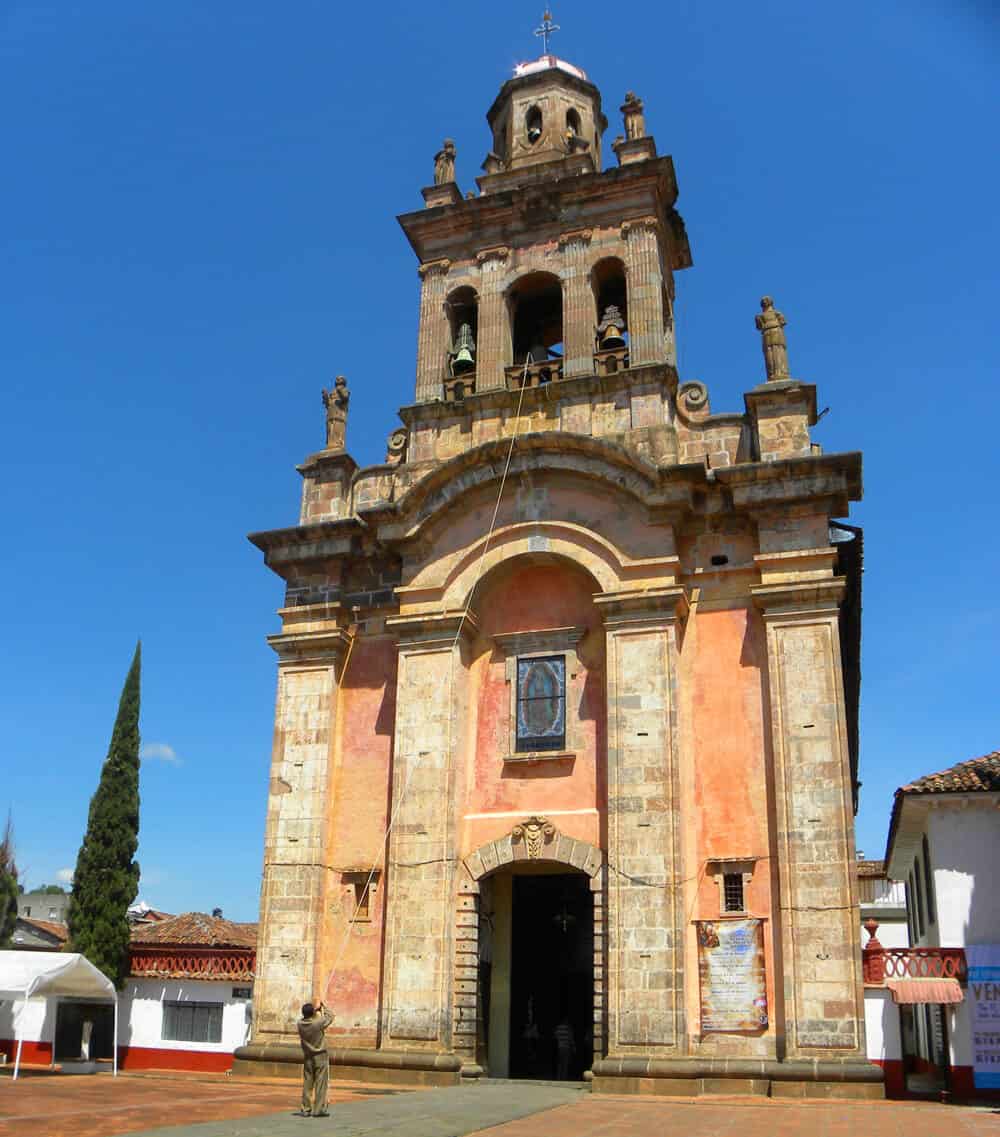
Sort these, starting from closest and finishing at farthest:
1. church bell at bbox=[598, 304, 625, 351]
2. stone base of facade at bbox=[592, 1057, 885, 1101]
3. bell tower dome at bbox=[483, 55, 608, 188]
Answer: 1. stone base of facade at bbox=[592, 1057, 885, 1101]
2. church bell at bbox=[598, 304, 625, 351]
3. bell tower dome at bbox=[483, 55, 608, 188]

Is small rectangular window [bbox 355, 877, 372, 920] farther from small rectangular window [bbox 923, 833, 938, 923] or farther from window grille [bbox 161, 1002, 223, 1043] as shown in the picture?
small rectangular window [bbox 923, 833, 938, 923]

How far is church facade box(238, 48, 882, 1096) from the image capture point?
16.3 meters

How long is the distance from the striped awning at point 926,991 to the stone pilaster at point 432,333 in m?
12.7

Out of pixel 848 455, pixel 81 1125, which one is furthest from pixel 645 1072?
pixel 848 455

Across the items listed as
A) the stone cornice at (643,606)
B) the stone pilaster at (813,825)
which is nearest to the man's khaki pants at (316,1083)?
the stone pilaster at (813,825)

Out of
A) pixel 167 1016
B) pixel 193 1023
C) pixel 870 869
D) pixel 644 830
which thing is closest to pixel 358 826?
pixel 644 830

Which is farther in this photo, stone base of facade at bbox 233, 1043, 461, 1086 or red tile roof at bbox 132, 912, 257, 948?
red tile roof at bbox 132, 912, 257, 948

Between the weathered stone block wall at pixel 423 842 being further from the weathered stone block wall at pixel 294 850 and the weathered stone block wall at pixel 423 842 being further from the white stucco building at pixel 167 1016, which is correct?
the white stucco building at pixel 167 1016

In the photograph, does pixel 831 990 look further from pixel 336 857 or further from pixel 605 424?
pixel 605 424

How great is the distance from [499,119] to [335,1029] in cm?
1866

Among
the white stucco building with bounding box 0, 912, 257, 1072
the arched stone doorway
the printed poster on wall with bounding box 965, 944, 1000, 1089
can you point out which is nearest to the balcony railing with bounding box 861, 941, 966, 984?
the printed poster on wall with bounding box 965, 944, 1000, 1089

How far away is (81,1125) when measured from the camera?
11344 millimetres

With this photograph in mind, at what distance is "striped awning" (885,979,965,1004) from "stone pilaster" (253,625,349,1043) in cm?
890

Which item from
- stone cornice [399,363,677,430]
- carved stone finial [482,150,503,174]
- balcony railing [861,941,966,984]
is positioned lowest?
balcony railing [861,941,966,984]
